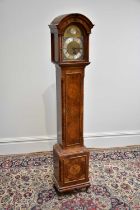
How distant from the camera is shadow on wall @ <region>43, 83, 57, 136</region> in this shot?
274cm

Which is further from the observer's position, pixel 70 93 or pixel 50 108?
pixel 50 108

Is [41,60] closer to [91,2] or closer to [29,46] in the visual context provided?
[29,46]

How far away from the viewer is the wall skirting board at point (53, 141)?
281 cm

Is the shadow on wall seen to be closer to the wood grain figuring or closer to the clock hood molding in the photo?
the wood grain figuring

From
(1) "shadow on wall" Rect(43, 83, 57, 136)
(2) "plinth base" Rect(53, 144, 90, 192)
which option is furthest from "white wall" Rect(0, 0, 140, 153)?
(2) "plinth base" Rect(53, 144, 90, 192)

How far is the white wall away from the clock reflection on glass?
0.79m

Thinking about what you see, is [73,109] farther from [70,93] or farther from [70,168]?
[70,168]

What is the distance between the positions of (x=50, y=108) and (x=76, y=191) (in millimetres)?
1023

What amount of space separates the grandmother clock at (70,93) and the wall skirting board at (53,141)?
2.47 feet

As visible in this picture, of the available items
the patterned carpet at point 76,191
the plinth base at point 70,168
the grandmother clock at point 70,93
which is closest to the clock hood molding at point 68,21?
the grandmother clock at point 70,93

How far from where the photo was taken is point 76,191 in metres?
2.17

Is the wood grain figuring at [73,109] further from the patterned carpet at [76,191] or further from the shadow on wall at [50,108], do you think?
the shadow on wall at [50,108]

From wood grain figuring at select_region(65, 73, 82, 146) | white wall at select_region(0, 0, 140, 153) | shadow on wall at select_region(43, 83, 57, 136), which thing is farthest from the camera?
shadow on wall at select_region(43, 83, 57, 136)

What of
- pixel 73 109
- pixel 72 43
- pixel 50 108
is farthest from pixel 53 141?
pixel 72 43
